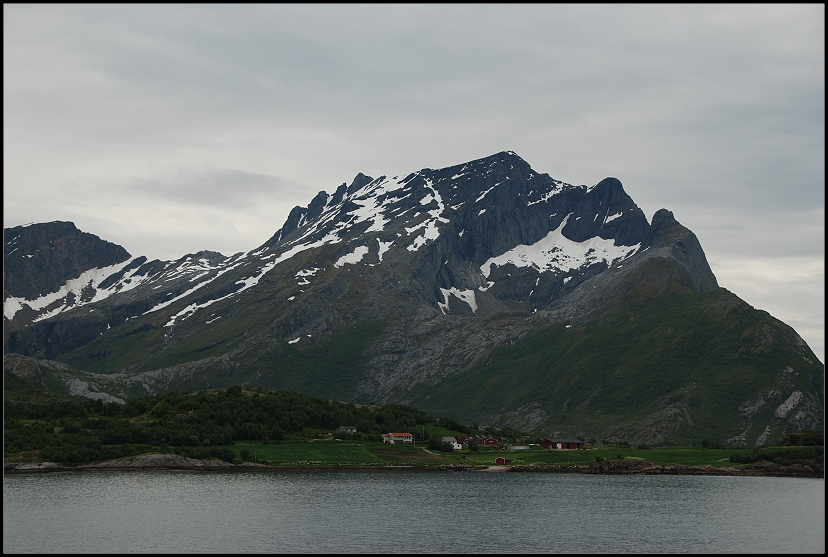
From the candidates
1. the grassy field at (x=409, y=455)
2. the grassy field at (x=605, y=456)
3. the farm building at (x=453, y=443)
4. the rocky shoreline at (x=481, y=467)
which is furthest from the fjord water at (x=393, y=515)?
the farm building at (x=453, y=443)

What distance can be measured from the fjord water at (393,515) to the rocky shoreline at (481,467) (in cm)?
741

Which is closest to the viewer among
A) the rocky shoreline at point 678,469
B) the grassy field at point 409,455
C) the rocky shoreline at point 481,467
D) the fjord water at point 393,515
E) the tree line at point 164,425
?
the fjord water at point 393,515

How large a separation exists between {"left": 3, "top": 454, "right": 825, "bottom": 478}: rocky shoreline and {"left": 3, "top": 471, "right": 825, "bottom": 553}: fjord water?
7.41 meters

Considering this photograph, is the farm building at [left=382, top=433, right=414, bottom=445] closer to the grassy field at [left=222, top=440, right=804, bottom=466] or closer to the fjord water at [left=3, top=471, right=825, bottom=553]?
the grassy field at [left=222, top=440, right=804, bottom=466]

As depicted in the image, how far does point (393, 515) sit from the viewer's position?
311 ft

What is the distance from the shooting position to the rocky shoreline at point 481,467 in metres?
142

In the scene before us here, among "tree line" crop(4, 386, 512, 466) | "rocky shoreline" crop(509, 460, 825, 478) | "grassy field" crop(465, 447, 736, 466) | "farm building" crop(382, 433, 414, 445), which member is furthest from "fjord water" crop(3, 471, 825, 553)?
"farm building" crop(382, 433, 414, 445)

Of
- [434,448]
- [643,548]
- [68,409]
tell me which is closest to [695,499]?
[643,548]

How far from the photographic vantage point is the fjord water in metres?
77.4

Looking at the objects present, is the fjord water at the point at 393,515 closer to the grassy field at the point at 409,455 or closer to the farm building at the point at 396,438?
the grassy field at the point at 409,455

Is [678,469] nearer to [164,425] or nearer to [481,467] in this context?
[481,467]

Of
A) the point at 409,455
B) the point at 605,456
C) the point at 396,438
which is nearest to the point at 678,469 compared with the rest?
the point at 605,456

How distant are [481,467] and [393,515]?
71.6 metres

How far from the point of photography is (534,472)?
537 feet
